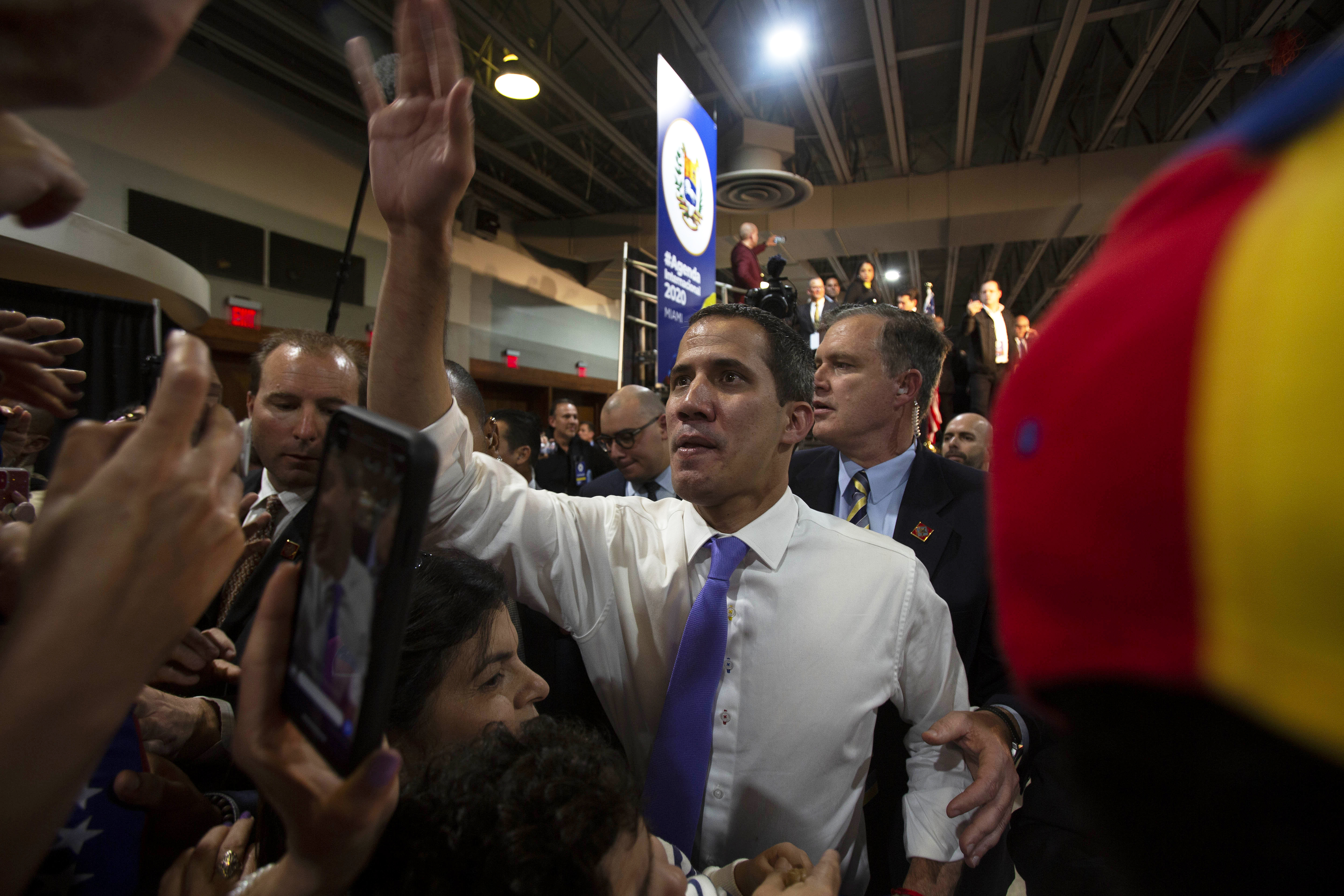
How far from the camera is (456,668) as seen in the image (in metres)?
1.19

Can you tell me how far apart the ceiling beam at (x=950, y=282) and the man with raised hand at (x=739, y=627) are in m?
9.97

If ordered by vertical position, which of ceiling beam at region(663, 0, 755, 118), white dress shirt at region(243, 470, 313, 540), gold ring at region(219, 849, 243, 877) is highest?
ceiling beam at region(663, 0, 755, 118)

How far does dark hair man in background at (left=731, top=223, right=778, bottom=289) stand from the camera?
18.6ft

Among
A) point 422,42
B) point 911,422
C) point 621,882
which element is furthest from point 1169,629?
point 911,422

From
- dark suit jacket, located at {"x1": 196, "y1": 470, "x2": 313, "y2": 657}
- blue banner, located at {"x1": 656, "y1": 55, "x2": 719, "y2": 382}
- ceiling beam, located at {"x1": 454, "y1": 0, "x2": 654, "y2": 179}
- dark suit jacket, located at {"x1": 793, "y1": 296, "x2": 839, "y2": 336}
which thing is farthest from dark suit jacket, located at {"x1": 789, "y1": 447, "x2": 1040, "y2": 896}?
ceiling beam, located at {"x1": 454, "y1": 0, "x2": 654, "y2": 179}

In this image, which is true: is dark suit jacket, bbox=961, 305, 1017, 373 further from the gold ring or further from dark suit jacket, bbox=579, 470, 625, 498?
the gold ring

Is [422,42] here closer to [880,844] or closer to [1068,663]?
[1068,663]

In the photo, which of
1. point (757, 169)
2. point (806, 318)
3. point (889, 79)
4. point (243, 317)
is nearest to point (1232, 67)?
point (889, 79)

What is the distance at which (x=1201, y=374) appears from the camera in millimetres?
235

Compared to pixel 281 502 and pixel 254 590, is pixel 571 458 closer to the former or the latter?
pixel 281 502

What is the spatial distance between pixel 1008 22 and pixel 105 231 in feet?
26.8

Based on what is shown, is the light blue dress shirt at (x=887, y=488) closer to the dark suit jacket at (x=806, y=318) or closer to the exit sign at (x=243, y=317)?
the dark suit jacket at (x=806, y=318)

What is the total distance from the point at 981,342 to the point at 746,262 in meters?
2.46

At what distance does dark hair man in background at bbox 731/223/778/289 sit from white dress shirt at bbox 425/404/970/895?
4.32 meters
